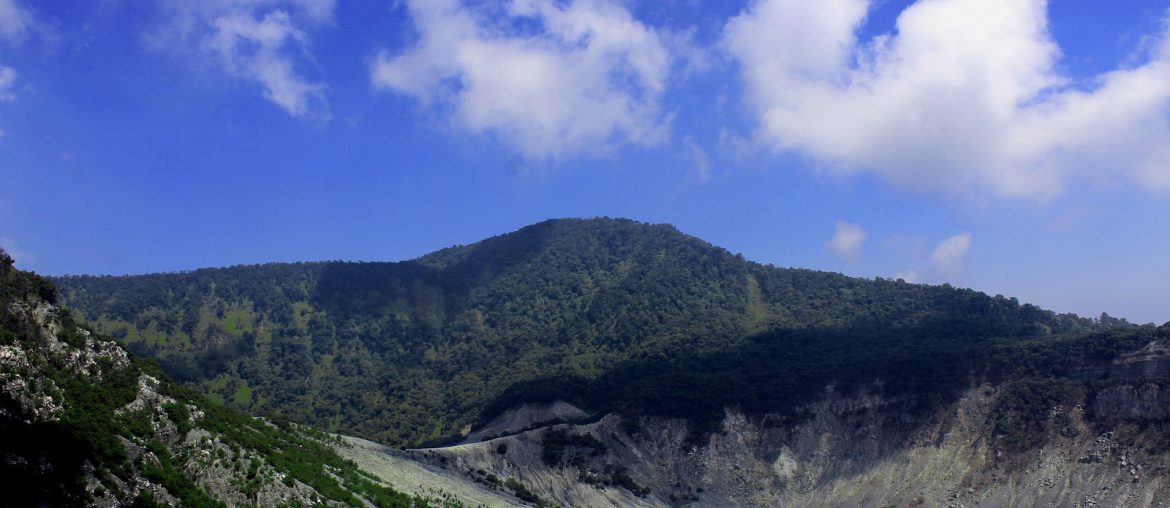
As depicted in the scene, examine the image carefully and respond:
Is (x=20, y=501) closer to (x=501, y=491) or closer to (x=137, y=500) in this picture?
(x=137, y=500)

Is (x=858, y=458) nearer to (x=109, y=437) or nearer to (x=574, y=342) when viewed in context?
(x=574, y=342)

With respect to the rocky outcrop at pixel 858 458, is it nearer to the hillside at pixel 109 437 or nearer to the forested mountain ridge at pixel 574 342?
the forested mountain ridge at pixel 574 342

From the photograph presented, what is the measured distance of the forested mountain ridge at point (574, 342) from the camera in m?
135

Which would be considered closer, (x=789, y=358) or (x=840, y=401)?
(x=840, y=401)

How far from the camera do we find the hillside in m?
36.6

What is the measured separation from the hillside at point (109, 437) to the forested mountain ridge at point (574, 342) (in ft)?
274

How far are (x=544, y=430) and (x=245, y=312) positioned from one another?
325ft

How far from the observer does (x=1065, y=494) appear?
96938 millimetres

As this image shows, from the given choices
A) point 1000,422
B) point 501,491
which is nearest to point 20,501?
point 501,491

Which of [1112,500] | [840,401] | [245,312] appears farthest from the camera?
[245,312]

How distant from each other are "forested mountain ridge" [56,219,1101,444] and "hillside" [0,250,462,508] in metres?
83.4

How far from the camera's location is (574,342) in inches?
6786

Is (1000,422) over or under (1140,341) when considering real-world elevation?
under

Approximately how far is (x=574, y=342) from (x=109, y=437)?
133 m
